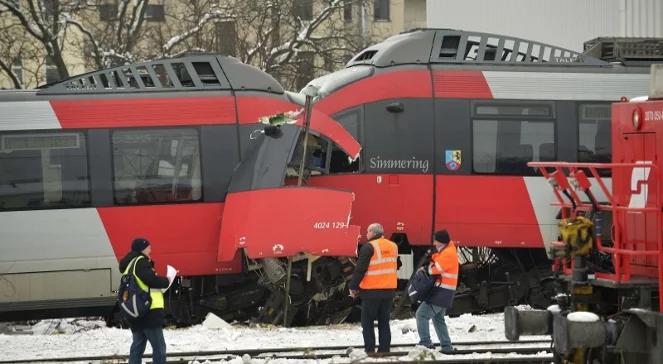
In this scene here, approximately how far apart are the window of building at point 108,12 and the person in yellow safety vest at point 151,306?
61.3 ft

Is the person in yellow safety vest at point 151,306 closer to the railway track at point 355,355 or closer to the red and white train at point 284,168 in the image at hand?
the railway track at point 355,355

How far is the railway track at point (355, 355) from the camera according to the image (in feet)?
39.3


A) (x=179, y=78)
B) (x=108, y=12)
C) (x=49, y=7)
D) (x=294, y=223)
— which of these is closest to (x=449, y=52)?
(x=294, y=223)

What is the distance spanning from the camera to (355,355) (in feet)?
39.6

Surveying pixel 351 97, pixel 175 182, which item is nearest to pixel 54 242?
pixel 175 182

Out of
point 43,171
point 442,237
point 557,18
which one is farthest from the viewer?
point 557,18

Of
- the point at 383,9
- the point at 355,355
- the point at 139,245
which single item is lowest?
the point at 355,355

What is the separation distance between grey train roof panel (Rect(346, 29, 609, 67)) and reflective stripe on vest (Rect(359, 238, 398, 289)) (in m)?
4.92

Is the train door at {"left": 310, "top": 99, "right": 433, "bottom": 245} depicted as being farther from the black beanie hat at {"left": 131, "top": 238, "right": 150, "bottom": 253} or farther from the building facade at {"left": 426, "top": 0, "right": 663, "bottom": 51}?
the building facade at {"left": 426, "top": 0, "right": 663, "bottom": 51}

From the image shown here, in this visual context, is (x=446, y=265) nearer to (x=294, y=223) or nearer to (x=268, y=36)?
(x=294, y=223)

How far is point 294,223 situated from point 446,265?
315 centimetres

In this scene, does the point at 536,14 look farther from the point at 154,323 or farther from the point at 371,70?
the point at 154,323

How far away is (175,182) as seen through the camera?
1582cm

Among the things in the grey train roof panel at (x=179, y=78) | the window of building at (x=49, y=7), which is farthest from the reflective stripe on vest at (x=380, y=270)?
the window of building at (x=49, y=7)
